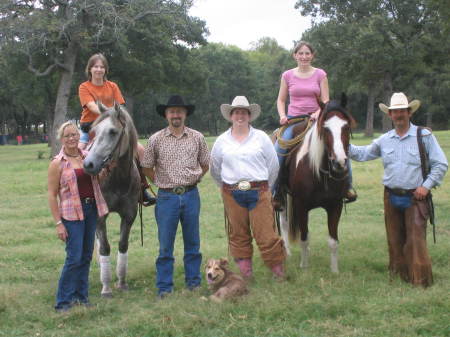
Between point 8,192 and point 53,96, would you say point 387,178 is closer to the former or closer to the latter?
point 8,192

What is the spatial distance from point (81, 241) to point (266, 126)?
67.2 meters

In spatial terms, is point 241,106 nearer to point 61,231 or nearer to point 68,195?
point 68,195

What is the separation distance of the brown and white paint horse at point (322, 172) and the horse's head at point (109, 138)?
2.28 metres

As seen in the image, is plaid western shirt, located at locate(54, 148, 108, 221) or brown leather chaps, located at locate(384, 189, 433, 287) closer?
plaid western shirt, located at locate(54, 148, 108, 221)

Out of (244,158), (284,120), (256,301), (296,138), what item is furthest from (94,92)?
(256,301)

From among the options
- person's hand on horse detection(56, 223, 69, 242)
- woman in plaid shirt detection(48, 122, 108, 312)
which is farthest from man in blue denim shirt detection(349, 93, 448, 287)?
person's hand on horse detection(56, 223, 69, 242)

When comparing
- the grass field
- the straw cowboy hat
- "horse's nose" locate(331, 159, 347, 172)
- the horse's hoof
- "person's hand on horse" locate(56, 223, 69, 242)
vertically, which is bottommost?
the horse's hoof

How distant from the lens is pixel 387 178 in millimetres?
6203

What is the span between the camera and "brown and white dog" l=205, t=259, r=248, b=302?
5.69 m

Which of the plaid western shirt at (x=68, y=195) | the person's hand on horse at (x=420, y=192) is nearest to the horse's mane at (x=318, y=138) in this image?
the person's hand on horse at (x=420, y=192)

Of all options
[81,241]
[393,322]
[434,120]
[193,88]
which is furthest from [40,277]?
[434,120]

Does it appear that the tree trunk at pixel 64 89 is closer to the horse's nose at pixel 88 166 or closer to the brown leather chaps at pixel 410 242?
the horse's nose at pixel 88 166

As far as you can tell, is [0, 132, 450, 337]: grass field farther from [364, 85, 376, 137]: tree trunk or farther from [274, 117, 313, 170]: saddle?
[364, 85, 376, 137]: tree trunk

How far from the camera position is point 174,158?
19.4ft
